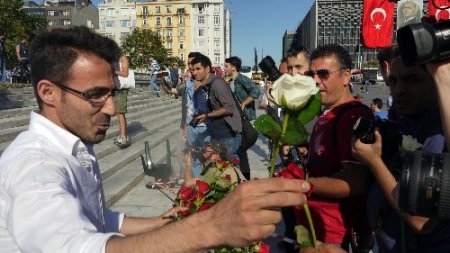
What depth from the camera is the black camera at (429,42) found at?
1495mm

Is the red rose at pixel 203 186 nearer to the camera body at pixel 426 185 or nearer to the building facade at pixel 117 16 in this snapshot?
the camera body at pixel 426 185

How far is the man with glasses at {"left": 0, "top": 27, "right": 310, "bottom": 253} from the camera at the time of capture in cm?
104

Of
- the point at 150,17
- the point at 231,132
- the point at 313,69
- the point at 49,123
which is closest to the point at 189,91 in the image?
the point at 231,132

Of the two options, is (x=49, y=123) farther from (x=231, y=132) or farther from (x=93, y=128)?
(x=231, y=132)

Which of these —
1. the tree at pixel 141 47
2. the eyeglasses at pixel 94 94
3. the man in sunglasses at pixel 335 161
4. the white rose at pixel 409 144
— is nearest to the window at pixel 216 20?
the tree at pixel 141 47

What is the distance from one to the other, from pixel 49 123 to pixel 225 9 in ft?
401

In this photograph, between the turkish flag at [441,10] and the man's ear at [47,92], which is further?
the turkish flag at [441,10]

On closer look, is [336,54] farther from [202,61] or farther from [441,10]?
[202,61]

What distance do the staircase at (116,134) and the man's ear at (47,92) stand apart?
150 inches

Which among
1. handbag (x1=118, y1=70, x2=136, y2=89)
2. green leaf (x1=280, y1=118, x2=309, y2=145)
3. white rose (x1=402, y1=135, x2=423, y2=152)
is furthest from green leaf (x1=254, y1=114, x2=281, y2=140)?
handbag (x1=118, y1=70, x2=136, y2=89)

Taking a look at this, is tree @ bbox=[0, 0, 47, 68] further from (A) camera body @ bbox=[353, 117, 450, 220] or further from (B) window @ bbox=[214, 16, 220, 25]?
(B) window @ bbox=[214, 16, 220, 25]

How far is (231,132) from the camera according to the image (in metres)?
5.24

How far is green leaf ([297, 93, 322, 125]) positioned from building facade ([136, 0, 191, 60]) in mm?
111658

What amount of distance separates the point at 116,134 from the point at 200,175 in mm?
7235
